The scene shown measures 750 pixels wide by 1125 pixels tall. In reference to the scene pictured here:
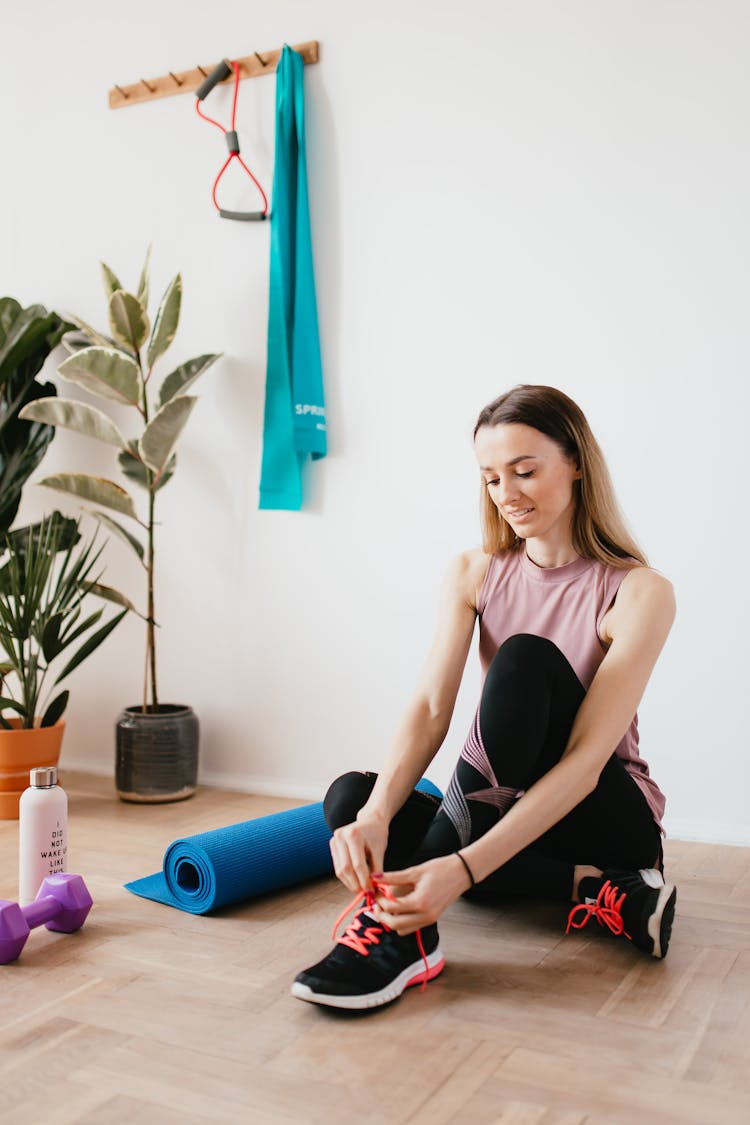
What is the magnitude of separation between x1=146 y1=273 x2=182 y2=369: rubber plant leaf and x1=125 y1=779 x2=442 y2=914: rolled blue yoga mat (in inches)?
53.2

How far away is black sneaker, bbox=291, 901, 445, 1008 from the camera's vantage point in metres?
1.40

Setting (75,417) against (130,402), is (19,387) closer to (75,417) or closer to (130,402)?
(75,417)

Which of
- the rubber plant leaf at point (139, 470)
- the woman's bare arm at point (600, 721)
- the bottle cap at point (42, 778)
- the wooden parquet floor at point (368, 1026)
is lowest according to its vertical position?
the wooden parquet floor at point (368, 1026)

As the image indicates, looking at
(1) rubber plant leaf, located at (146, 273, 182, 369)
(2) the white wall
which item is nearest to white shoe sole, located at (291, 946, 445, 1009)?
(2) the white wall

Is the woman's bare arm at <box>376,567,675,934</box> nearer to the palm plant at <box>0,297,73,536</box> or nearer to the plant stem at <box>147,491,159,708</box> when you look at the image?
the plant stem at <box>147,491,159,708</box>

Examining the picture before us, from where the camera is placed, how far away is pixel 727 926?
5.94ft

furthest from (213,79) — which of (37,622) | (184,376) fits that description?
(37,622)

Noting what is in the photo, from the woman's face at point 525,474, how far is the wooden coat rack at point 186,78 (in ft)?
5.20

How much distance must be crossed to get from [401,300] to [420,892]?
5.66 feet

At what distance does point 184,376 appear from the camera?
2799mm

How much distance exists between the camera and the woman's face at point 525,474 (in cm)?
169

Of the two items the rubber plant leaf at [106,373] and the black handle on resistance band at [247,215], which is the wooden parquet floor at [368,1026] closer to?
the rubber plant leaf at [106,373]

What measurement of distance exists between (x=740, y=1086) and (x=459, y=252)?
200cm

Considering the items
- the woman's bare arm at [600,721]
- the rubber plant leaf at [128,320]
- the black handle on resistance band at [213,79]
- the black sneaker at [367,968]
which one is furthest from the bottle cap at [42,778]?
the black handle on resistance band at [213,79]
